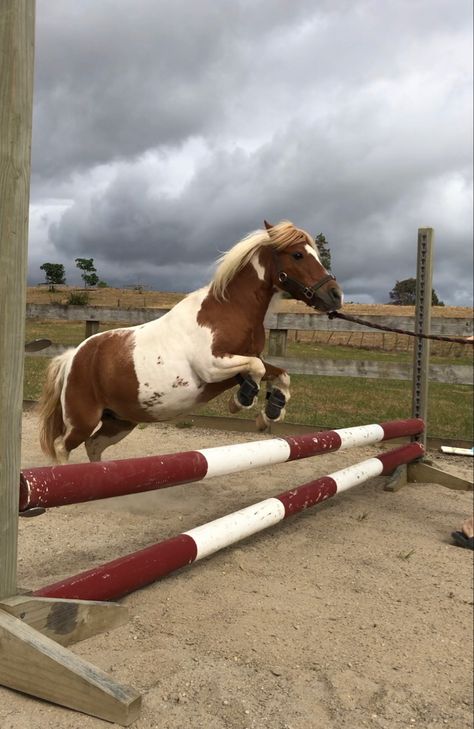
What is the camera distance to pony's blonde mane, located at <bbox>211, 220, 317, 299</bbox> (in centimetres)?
294

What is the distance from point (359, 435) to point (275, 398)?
0.90 m

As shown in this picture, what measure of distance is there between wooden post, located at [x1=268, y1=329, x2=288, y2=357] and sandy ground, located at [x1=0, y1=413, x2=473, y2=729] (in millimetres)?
2464

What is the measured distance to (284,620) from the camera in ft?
7.56

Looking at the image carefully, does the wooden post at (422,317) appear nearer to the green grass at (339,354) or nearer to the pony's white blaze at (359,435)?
the pony's white blaze at (359,435)

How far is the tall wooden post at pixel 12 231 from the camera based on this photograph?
1521mm

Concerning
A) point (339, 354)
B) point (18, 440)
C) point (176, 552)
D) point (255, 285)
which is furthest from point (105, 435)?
point (339, 354)

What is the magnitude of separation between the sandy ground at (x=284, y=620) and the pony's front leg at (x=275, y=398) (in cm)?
76

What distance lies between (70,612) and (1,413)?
0.66 meters

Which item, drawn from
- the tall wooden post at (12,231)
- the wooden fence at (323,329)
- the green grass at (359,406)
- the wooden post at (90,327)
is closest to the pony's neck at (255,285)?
the tall wooden post at (12,231)

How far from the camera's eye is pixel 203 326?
2.91 metres

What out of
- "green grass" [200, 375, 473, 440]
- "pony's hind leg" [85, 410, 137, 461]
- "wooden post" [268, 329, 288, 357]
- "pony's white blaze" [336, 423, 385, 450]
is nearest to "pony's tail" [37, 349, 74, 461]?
"pony's hind leg" [85, 410, 137, 461]

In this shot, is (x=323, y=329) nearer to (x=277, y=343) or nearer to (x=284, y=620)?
(x=277, y=343)

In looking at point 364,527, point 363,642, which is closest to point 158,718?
point 363,642

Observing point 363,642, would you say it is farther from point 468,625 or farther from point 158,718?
point 158,718
